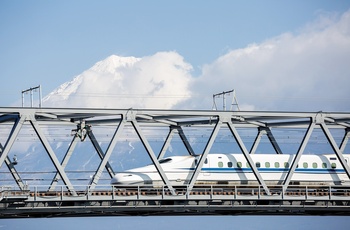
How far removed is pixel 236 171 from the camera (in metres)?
93.9

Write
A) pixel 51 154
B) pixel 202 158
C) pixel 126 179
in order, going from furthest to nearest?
1. pixel 126 179
2. pixel 202 158
3. pixel 51 154

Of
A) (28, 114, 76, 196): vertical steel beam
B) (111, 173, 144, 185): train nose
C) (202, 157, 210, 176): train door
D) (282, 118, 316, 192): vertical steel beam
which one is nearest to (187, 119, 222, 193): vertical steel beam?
(111, 173, 144, 185): train nose

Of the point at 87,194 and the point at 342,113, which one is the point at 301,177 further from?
the point at 87,194

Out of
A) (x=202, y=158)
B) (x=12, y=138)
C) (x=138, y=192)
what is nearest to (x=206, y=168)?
(x=202, y=158)

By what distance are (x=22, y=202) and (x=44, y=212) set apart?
3.25m

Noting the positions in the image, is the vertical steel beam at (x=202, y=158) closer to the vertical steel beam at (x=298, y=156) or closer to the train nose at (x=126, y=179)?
the train nose at (x=126, y=179)

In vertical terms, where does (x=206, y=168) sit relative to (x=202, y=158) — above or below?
above

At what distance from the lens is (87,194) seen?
7725 centimetres

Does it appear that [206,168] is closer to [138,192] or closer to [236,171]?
[236,171]

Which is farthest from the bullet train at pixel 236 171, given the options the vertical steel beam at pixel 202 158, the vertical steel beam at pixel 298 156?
the vertical steel beam at pixel 298 156

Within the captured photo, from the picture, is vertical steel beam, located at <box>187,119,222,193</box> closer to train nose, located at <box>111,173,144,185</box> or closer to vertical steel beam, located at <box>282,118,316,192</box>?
train nose, located at <box>111,173,144,185</box>

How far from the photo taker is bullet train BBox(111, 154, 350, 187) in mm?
88438

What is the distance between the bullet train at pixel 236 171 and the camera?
88438 millimetres

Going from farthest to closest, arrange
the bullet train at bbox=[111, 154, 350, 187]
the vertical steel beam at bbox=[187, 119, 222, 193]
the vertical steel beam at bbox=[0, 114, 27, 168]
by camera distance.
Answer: the bullet train at bbox=[111, 154, 350, 187], the vertical steel beam at bbox=[187, 119, 222, 193], the vertical steel beam at bbox=[0, 114, 27, 168]
